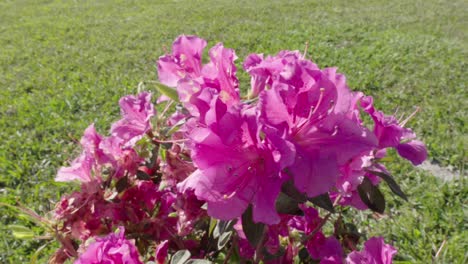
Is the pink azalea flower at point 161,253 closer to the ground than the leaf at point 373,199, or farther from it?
closer to the ground

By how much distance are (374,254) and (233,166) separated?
0.38 meters

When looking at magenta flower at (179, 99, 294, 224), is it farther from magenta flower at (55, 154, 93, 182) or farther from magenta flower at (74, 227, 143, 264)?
magenta flower at (55, 154, 93, 182)

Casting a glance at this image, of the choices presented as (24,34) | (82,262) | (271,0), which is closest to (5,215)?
(82,262)

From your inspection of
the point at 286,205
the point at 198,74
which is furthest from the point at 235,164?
the point at 198,74

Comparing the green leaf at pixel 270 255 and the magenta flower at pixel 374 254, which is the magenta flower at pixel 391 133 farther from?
the green leaf at pixel 270 255

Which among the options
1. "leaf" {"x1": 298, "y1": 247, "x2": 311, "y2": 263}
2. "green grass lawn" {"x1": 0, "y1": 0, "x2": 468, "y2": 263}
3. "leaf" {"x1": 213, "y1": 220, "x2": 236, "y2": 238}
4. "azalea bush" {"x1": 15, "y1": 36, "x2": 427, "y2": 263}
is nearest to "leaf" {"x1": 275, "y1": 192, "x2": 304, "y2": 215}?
"azalea bush" {"x1": 15, "y1": 36, "x2": 427, "y2": 263}

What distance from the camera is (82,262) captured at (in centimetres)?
73

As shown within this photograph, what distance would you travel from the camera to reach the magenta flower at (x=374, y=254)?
824 millimetres

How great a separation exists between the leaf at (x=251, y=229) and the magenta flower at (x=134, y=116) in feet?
1.07

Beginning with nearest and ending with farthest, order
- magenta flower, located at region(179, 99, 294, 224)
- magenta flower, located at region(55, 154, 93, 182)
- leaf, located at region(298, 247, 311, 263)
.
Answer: magenta flower, located at region(179, 99, 294, 224) → magenta flower, located at region(55, 154, 93, 182) → leaf, located at region(298, 247, 311, 263)

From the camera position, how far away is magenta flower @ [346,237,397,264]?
0.82 m

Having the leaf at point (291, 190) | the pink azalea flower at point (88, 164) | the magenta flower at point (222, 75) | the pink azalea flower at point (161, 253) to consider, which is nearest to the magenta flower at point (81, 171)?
the pink azalea flower at point (88, 164)

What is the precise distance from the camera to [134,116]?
94 cm

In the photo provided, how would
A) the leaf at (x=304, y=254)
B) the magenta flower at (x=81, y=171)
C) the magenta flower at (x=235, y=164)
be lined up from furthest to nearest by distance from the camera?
the leaf at (x=304, y=254), the magenta flower at (x=81, y=171), the magenta flower at (x=235, y=164)
